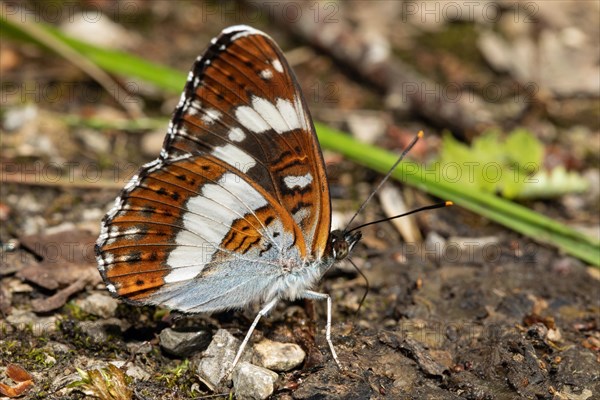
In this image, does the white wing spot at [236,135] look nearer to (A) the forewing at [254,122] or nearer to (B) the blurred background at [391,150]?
(A) the forewing at [254,122]

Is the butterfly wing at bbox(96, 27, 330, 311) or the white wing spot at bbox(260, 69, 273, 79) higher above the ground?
the white wing spot at bbox(260, 69, 273, 79)

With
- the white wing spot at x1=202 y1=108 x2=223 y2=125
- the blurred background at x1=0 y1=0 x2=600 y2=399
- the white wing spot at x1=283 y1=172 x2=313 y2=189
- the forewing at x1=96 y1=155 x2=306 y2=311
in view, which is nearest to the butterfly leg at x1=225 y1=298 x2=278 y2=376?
the forewing at x1=96 y1=155 x2=306 y2=311

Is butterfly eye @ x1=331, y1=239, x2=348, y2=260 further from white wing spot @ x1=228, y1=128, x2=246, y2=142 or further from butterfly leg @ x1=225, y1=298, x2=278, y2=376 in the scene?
white wing spot @ x1=228, y1=128, x2=246, y2=142

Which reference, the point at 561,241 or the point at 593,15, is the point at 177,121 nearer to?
the point at 561,241

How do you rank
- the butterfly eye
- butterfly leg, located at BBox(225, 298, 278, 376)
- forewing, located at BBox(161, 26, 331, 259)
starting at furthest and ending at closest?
the butterfly eye
forewing, located at BBox(161, 26, 331, 259)
butterfly leg, located at BBox(225, 298, 278, 376)

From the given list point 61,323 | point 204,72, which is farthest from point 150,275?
point 204,72

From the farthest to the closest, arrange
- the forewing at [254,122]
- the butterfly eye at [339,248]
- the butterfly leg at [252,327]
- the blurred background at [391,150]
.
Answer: the blurred background at [391,150]
the butterfly eye at [339,248]
the forewing at [254,122]
the butterfly leg at [252,327]

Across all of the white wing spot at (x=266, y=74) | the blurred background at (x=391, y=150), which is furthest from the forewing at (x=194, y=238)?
the white wing spot at (x=266, y=74)
